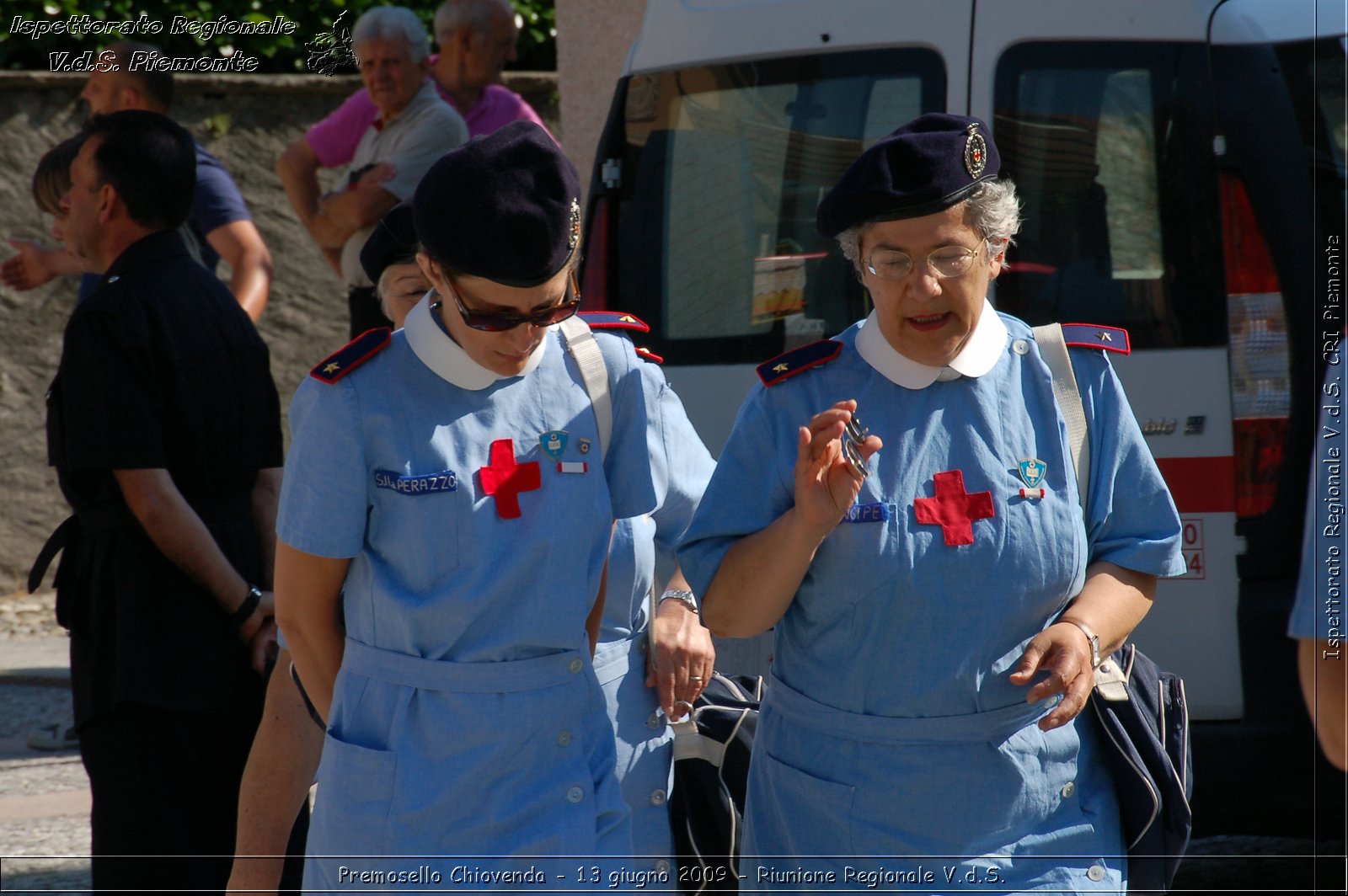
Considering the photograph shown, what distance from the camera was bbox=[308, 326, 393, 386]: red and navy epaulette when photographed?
90.9 inches

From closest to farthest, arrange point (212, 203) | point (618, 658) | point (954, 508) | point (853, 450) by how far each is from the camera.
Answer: point (853, 450) < point (954, 508) < point (618, 658) < point (212, 203)

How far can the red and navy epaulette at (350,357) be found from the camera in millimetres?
2308

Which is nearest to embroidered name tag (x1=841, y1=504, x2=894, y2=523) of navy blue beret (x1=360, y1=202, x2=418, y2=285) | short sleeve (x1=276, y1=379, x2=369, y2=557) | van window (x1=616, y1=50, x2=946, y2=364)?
short sleeve (x1=276, y1=379, x2=369, y2=557)

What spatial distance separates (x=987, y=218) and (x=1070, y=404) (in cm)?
31

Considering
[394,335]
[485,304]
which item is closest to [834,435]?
[485,304]

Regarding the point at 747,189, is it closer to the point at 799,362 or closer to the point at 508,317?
the point at 799,362

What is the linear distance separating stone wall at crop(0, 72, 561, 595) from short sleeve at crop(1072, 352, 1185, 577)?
6797 millimetres

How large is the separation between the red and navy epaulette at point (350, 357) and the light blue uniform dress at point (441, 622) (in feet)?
0.04

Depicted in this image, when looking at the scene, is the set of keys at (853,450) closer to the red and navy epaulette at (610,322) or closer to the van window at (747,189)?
the red and navy epaulette at (610,322)

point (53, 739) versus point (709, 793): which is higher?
point (709, 793)

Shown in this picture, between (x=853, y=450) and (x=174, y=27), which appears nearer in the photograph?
(x=853, y=450)

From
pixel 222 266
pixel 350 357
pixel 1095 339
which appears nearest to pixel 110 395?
pixel 350 357

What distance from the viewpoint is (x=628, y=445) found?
2.48 metres

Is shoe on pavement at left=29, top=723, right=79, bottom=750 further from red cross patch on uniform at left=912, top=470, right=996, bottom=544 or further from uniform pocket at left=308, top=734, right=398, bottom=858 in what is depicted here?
red cross patch on uniform at left=912, top=470, right=996, bottom=544
